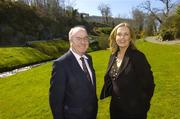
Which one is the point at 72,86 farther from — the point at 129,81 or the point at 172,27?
the point at 172,27

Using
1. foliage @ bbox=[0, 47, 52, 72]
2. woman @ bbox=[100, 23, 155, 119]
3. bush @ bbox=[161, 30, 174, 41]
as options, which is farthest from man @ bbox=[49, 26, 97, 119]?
bush @ bbox=[161, 30, 174, 41]

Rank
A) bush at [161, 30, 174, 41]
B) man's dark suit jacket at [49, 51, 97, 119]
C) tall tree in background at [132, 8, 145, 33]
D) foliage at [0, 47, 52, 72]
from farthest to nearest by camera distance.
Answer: tall tree in background at [132, 8, 145, 33] < bush at [161, 30, 174, 41] < foliage at [0, 47, 52, 72] < man's dark suit jacket at [49, 51, 97, 119]

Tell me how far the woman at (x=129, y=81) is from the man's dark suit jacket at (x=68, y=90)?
1.62 feet

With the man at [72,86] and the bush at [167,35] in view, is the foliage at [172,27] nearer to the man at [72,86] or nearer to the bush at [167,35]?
the bush at [167,35]

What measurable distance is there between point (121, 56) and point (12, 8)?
174ft

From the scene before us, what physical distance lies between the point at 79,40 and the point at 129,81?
981 mm

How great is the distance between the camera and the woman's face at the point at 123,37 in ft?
18.5

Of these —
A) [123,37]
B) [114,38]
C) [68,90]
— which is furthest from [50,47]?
[68,90]

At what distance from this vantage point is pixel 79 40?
5301mm

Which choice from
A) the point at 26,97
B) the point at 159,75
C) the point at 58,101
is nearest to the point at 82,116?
the point at 58,101

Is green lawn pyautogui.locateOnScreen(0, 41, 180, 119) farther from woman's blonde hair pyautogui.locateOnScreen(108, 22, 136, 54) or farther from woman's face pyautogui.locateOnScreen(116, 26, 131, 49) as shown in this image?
woman's face pyautogui.locateOnScreen(116, 26, 131, 49)

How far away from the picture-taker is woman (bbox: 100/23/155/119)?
5.53 meters

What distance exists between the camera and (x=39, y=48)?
159 feet

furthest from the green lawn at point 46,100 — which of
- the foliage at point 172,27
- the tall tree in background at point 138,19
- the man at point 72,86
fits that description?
the tall tree in background at point 138,19
